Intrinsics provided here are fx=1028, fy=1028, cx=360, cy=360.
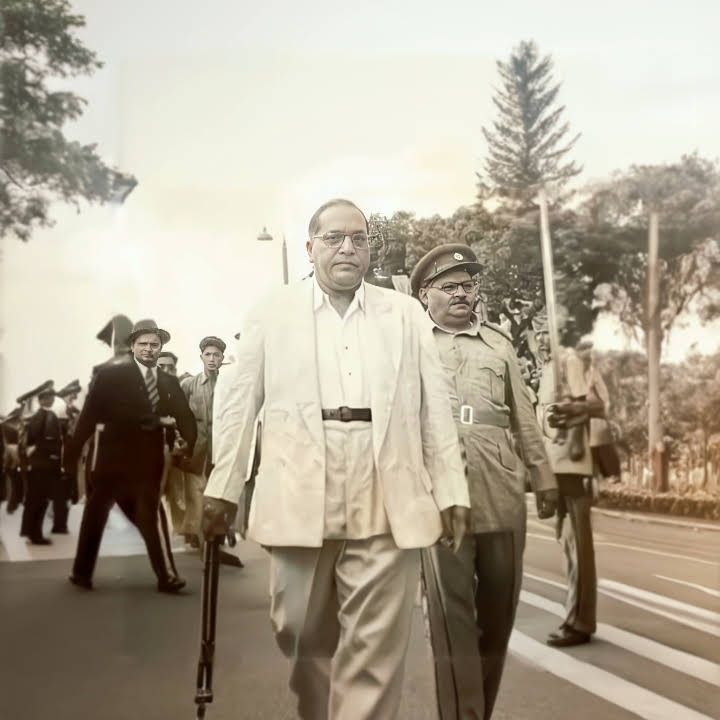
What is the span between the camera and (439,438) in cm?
258

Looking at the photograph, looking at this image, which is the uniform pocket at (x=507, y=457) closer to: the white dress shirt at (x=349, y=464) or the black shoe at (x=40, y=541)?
the white dress shirt at (x=349, y=464)

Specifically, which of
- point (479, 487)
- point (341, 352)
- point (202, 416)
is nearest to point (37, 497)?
point (202, 416)

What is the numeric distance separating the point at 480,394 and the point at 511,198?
0.63 meters

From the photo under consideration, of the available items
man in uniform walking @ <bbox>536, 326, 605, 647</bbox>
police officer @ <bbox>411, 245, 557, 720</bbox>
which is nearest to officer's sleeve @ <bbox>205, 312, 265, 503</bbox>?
police officer @ <bbox>411, 245, 557, 720</bbox>

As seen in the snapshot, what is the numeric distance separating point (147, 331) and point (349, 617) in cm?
95

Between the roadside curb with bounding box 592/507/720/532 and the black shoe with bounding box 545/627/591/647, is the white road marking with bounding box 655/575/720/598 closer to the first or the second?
the roadside curb with bounding box 592/507/720/532

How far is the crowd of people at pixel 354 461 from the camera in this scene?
2520mm

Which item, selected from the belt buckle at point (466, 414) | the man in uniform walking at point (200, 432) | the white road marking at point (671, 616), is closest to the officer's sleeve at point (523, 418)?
the belt buckle at point (466, 414)

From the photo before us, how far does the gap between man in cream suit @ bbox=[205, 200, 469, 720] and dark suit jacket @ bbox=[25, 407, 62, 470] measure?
1.71 ft

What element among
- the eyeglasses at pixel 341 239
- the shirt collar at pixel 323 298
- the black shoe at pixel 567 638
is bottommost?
the black shoe at pixel 567 638

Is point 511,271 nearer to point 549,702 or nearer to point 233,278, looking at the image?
point 233,278

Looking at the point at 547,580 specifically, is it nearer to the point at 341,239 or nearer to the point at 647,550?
the point at 647,550

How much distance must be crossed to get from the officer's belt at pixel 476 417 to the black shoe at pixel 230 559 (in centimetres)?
68

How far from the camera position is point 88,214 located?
2.90 metres
